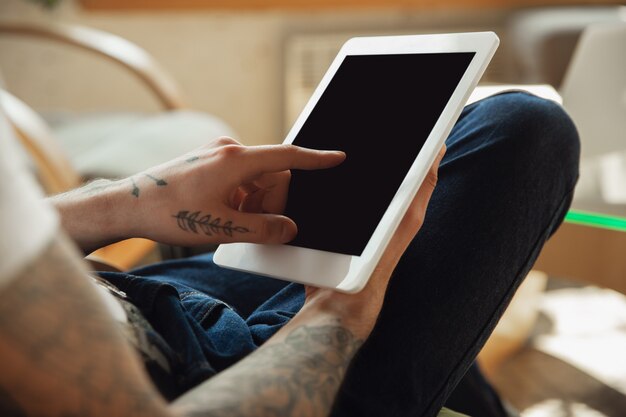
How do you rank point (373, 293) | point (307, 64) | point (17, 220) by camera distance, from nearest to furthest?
point (17, 220)
point (373, 293)
point (307, 64)

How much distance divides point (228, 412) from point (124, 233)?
31 cm

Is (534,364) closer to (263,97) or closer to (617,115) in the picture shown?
(617,115)

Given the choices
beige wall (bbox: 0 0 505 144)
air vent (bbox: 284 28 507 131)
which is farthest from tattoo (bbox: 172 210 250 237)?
beige wall (bbox: 0 0 505 144)

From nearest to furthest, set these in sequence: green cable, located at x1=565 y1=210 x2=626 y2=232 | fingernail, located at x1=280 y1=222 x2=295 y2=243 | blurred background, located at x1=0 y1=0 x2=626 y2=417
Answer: fingernail, located at x1=280 y1=222 x2=295 y2=243, green cable, located at x1=565 y1=210 x2=626 y2=232, blurred background, located at x1=0 y1=0 x2=626 y2=417

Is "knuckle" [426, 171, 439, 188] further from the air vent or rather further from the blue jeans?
the air vent

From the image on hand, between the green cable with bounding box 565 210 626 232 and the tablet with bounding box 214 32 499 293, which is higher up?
the tablet with bounding box 214 32 499 293

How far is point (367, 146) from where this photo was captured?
70 centimetres

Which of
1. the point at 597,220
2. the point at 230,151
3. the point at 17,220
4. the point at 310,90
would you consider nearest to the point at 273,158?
the point at 230,151

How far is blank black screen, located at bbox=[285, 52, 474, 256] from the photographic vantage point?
2.11 ft

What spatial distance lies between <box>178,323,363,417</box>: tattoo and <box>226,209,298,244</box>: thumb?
0.45 feet

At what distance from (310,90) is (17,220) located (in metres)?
2.36

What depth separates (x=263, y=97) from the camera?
9.20 feet

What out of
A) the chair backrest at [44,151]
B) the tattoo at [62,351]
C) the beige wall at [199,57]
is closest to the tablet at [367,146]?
the tattoo at [62,351]

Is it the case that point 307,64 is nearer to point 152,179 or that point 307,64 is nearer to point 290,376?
point 152,179
